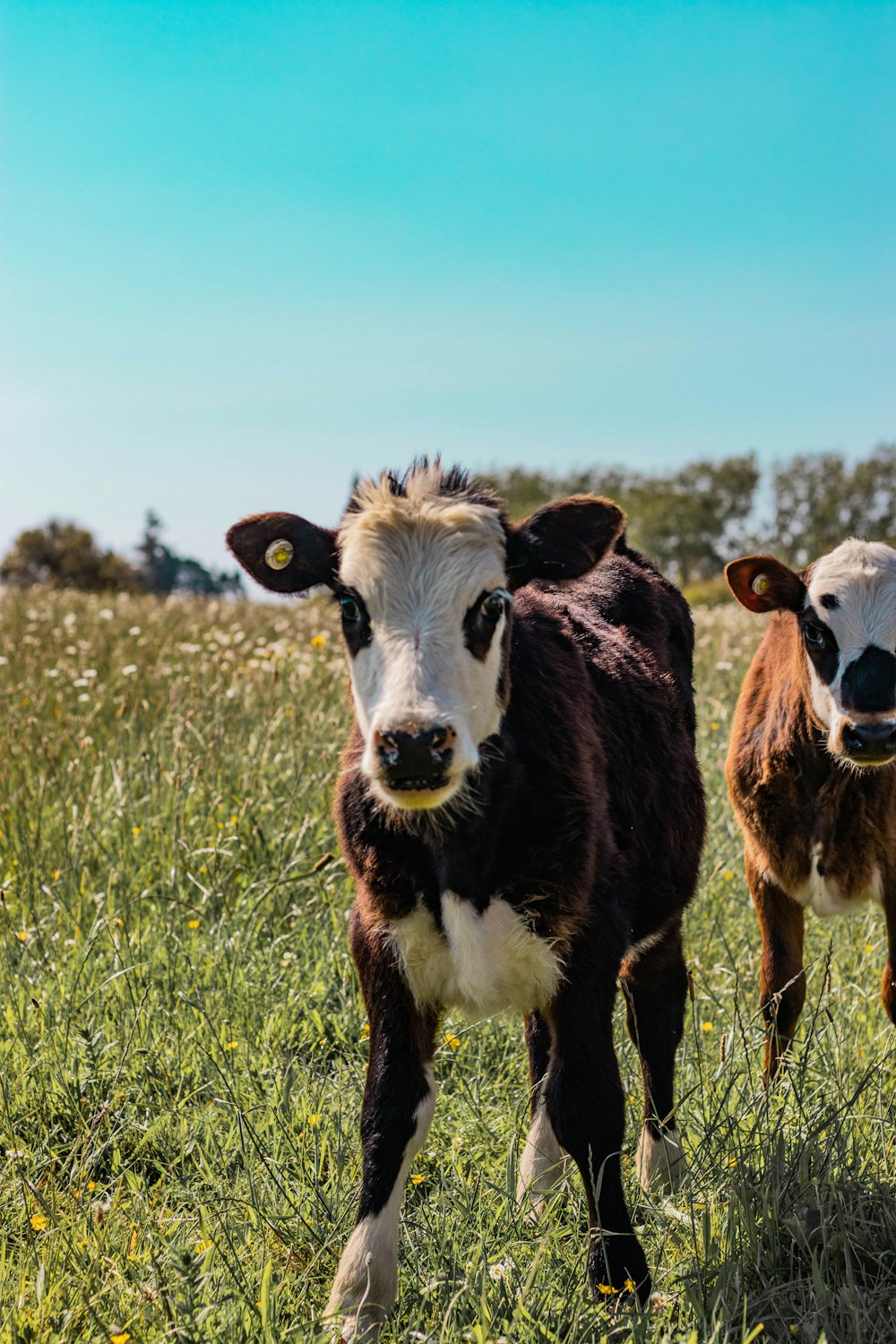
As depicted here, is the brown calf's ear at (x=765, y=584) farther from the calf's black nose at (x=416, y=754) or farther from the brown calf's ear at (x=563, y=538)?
the calf's black nose at (x=416, y=754)

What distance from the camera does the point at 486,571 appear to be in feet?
10.2

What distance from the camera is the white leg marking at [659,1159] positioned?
146 inches

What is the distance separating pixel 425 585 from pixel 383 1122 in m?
1.46

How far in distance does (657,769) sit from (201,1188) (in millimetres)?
2046

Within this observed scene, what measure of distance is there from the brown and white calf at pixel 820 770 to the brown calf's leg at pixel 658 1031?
29.4 inches

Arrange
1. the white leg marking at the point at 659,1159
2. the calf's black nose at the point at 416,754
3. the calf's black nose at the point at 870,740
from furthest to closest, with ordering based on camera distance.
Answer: the calf's black nose at the point at 870,740, the white leg marking at the point at 659,1159, the calf's black nose at the point at 416,754

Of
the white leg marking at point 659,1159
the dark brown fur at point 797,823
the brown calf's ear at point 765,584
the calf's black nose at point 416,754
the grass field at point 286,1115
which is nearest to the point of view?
the calf's black nose at point 416,754

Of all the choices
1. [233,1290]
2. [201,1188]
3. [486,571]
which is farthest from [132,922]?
[486,571]

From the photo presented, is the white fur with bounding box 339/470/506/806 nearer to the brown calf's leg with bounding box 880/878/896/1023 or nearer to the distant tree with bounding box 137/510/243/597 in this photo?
the brown calf's leg with bounding box 880/878/896/1023

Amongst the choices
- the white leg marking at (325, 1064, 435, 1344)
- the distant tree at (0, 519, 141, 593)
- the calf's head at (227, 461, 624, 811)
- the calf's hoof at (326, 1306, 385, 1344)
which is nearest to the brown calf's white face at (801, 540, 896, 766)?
the calf's head at (227, 461, 624, 811)

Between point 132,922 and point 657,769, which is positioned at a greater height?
point 657,769

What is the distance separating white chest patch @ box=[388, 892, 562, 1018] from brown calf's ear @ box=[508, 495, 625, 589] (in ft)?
3.22

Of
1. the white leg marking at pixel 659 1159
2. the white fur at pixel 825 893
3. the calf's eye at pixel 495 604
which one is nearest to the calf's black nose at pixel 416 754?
the calf's eye at pixel 495 604

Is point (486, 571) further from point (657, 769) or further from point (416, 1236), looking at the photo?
point (416, 1236)
